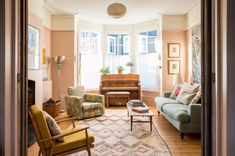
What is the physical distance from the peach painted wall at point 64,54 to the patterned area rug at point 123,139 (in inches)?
73.8

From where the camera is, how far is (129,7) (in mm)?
5691

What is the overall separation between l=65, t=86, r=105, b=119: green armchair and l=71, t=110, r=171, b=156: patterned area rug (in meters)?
0.23

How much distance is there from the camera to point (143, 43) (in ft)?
24.5

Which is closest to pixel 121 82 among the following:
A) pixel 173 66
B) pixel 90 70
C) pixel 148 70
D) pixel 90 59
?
pixel 148 70

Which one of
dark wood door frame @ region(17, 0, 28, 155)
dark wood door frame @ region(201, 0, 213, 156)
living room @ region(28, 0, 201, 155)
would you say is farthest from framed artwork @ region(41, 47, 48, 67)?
dark wood door frame @ region(201, 0, 213, 156)

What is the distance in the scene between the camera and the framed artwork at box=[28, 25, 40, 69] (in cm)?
409

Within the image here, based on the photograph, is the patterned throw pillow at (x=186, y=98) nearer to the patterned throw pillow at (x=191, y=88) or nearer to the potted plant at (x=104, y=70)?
the patterned throw pillow at (x=191, y=88)

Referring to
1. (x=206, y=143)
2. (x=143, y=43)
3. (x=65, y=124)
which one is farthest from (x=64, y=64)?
(x=206, y=143)

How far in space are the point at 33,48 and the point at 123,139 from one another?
8.58 ft

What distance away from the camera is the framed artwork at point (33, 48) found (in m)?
4.09

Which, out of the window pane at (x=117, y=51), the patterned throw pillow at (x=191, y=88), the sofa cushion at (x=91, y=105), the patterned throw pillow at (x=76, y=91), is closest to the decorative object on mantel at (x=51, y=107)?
the patterned throw pillow at (x=76, y=91)
